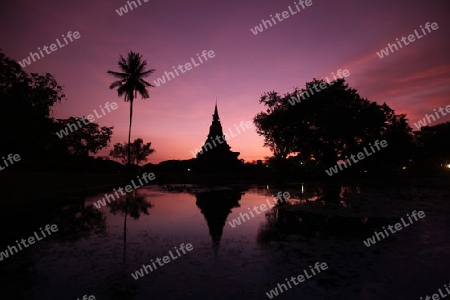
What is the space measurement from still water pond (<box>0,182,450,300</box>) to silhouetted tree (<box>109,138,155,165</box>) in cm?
6228

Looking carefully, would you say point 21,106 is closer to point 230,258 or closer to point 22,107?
point 22,107

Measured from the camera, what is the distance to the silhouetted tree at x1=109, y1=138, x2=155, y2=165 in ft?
229

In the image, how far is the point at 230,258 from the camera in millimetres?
5500

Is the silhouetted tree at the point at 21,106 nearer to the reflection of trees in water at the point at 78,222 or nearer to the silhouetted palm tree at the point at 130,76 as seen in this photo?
the reflection of trees in water at the point at 78,222

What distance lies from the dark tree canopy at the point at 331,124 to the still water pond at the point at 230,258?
2695cm

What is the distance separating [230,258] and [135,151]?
226 ft

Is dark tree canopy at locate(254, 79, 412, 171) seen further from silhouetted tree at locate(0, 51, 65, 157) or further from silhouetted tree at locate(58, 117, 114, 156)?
silhouetted tree at locate(0, 51, 65, 157)

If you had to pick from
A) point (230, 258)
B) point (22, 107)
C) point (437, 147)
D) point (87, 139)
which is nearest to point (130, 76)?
point (87, 139)

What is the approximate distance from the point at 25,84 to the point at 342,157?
124 feet

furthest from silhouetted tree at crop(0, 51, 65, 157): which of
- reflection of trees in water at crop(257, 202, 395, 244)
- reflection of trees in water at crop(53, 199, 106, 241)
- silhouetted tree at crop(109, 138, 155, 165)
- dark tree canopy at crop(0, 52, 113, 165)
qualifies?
silhouetted tree at crop(109, 138, 155, 165)

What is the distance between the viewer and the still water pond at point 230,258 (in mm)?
4004

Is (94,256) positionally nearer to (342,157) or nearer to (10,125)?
(10,125)

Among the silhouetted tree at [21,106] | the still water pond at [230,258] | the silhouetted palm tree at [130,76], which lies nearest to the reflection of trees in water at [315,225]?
the still water pond at [230,258]

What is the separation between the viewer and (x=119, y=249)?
6113mm
